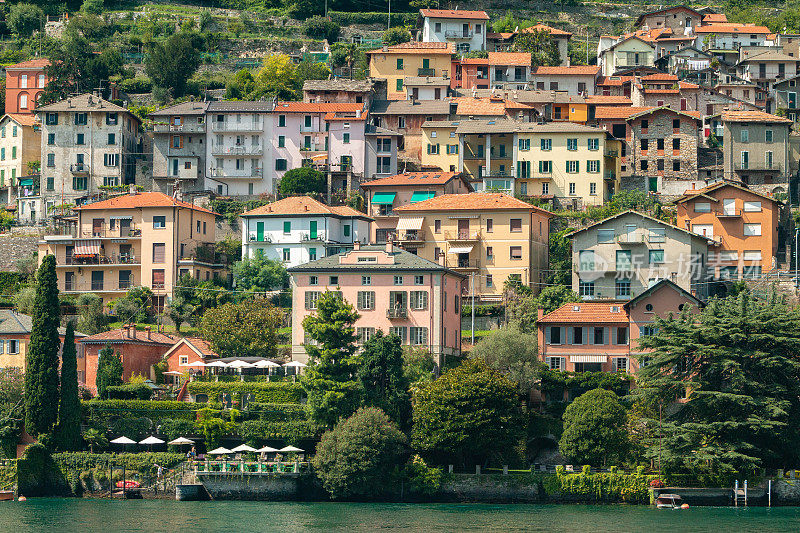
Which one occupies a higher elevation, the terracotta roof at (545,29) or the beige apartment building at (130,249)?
the terracotta roof at (545,29)

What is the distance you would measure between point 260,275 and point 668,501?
37538 mm

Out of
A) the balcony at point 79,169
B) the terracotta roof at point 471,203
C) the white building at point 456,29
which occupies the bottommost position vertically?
the terracotta roof at point 471,203

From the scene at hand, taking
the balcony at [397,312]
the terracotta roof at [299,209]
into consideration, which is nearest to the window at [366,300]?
the balcony at [397,312]

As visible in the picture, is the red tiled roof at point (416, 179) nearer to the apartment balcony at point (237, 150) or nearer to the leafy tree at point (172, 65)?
the apartment balcony at point (237, 150)

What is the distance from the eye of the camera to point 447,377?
72.6 meters

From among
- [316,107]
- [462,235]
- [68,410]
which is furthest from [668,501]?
[316,107]

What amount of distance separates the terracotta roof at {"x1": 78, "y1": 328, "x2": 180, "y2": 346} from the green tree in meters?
13.9

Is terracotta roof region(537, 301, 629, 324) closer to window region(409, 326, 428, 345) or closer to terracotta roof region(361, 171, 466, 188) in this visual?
window region(409, 326, 428, 345)

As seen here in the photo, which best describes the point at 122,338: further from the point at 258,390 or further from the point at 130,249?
the point at 130,249

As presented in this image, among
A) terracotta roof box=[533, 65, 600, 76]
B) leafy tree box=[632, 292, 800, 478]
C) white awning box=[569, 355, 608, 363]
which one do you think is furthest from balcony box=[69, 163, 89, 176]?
leafy tree box=[632, 292, 800, 478]

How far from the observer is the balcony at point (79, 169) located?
11294cm

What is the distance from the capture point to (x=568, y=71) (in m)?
128

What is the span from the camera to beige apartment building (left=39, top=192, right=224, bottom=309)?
9788 centimetres

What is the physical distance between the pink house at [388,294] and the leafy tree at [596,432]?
13331mm
